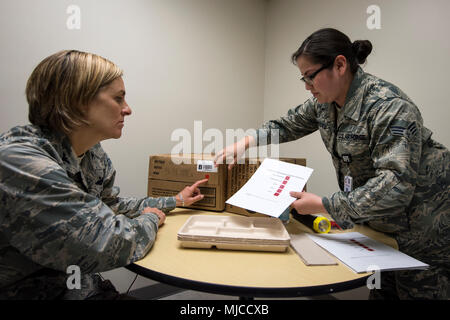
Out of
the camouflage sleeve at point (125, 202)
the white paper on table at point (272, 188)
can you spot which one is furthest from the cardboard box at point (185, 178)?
A: the white paper on table at point (272, 188)

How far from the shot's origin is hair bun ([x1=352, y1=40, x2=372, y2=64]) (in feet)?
3.48

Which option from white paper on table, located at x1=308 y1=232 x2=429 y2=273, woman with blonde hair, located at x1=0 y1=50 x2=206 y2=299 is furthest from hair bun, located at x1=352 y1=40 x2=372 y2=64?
woman with blonde hair, located at x1=0 y1=50 x2=206 y2=299

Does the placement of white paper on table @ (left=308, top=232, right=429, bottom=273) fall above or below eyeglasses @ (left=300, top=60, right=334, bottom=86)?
below

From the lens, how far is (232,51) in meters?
2.27

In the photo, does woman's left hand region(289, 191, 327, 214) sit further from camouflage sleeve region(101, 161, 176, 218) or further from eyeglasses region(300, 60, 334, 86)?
camouflage sleeve region(101, 161, 176, 218)

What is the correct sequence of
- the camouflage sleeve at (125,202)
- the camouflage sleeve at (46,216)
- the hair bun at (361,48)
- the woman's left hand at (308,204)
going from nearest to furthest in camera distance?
the camouflage sleeve at (46,216) < the woman's left hand at (308,204) < the hair bun at (361,48) < the camouflage sleeve at (125,202)

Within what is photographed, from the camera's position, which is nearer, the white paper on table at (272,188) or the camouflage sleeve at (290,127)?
the white paper on table at (272,188)

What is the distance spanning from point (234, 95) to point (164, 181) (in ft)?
3.93

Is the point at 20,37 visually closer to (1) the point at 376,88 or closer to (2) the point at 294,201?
(2) the point at 294,201

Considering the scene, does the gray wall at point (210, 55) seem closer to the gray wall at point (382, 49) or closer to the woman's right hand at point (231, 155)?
the gray wall at point (382, 49)

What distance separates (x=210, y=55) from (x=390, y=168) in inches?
66.0

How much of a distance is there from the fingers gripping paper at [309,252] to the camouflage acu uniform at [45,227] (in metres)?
0.50

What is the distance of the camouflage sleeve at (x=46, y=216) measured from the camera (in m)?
0.65

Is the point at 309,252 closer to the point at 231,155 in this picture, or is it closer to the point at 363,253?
the point at 363,253
